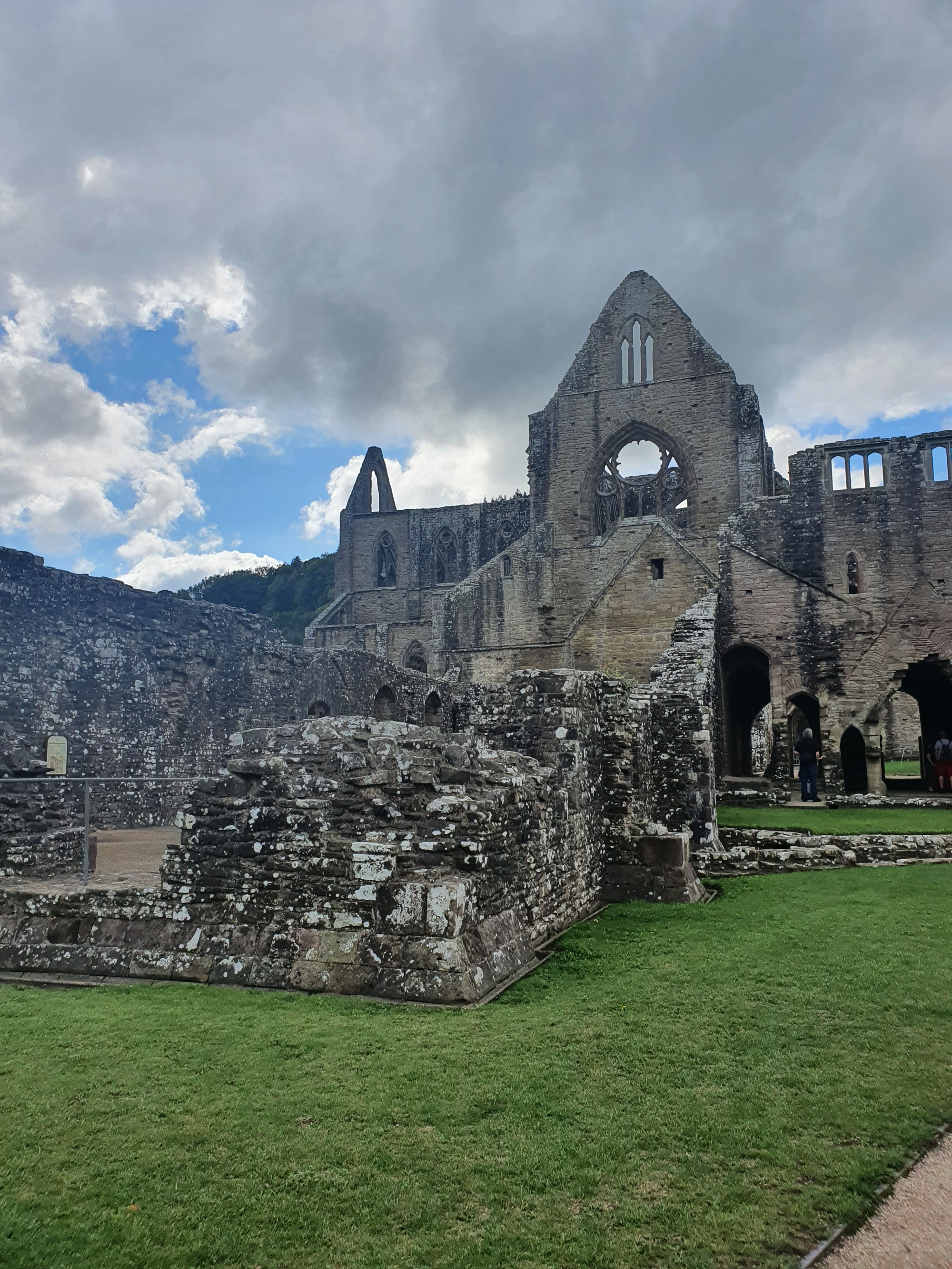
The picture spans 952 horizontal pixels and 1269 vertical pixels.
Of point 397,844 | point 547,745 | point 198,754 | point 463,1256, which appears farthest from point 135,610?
point 463,1256

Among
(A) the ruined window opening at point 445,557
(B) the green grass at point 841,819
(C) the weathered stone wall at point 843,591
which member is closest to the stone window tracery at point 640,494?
(C) the weathered stone wall at point 843,591

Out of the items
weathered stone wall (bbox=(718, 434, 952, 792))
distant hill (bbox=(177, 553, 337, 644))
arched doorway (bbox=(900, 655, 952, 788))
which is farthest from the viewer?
distant hill (bbox=(177, 553, 337, 644))

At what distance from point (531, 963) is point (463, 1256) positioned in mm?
3750

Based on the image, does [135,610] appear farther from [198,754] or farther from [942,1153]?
[942,1153]

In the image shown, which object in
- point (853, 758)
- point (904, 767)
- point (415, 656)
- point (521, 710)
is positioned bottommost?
point (904, 767)

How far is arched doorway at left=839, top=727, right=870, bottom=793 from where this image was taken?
21.7 metres

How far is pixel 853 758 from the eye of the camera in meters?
22.7

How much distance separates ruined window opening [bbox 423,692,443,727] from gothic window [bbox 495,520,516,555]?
A: 29311 millimetres

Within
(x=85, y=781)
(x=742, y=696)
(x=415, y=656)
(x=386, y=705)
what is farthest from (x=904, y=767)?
(x=85, y=781)

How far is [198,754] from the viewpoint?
17.3m

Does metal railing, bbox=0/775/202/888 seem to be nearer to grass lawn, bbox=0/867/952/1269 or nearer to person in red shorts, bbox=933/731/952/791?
grass lawn, bbox=0/867/952/1269

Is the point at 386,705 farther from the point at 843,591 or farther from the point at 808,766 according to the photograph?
the point at 843,591

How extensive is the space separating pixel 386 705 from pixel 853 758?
1231cm

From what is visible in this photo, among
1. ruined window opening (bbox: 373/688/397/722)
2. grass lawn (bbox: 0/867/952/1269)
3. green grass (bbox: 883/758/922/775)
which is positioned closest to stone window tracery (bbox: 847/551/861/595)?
green grass (bbox: 883/758/922/775)
